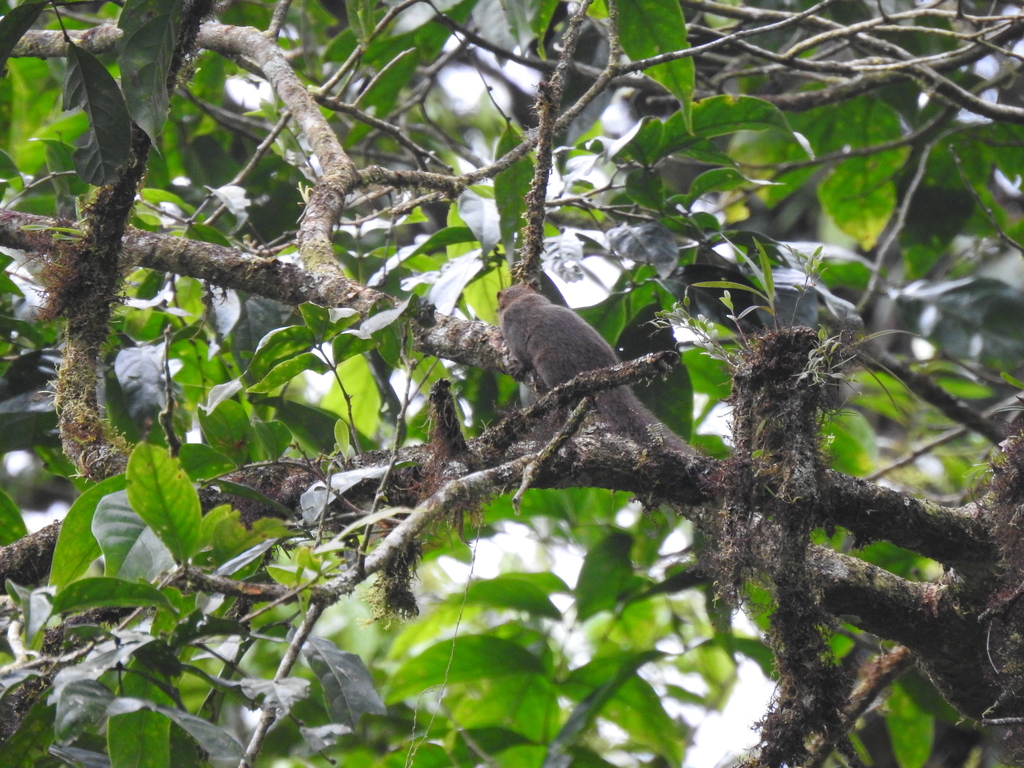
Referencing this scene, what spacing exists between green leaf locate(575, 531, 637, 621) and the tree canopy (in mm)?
13

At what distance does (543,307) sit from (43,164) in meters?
2.57

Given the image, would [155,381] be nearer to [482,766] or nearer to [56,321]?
[56,321]

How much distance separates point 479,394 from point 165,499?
1750 millimetres

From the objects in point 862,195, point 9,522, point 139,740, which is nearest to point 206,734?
point 139,740

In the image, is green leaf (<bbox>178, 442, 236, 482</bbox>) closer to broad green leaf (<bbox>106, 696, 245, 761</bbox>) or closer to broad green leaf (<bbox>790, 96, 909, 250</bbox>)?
broad green leaf (<bbox>106, 696, 245, 761</bbox>)

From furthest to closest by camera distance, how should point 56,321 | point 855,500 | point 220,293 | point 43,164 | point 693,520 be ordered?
1. point 43,164
2. point 220,293
3. point 56,321
4. point 693,520
5. point 855,500

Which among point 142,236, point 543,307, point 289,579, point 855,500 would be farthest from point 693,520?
point 142,236

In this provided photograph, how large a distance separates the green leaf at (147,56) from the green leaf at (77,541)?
33.4 inches

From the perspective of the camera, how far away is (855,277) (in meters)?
3.41

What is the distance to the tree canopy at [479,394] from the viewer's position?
5.46 feet

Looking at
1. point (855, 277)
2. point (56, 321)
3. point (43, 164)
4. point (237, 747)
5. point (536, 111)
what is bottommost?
point (237, 747)

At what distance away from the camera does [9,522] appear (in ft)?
8.44


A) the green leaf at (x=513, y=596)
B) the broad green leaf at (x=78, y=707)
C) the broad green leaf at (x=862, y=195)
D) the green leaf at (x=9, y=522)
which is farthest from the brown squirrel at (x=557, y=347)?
the broad green leaf at (x=862, y=195)

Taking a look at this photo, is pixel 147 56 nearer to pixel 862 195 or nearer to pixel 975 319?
pixel 975 319
